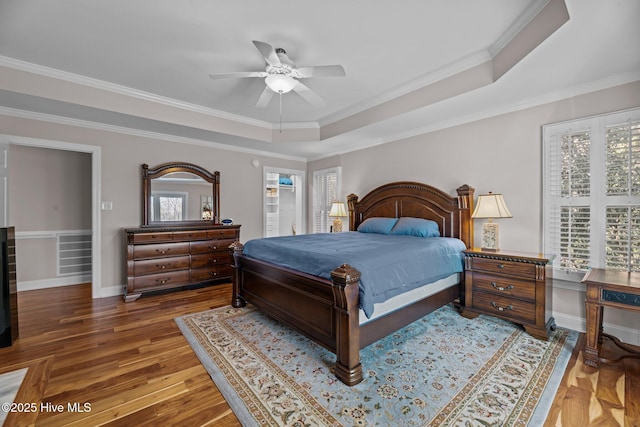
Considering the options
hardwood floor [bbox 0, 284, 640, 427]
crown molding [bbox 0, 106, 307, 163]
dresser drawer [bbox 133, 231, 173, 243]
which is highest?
crown molding [bbox 0, 106, 307, 163]

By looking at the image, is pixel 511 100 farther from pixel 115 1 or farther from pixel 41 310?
pixel 41 310

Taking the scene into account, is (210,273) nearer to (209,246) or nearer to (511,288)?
(209,246)

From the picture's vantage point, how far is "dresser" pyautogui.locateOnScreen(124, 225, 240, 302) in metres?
3.89

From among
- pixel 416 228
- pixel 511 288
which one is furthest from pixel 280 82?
pixel 511 288

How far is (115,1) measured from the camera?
2039 mm

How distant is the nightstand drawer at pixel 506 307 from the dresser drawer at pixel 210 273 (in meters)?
3.46

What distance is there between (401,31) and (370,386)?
2.88 meters

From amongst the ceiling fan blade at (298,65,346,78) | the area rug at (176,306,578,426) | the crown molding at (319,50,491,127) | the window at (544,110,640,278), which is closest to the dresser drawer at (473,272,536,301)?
the area rug at (176,306,578,426)

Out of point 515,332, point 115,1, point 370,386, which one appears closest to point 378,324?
point 370,386

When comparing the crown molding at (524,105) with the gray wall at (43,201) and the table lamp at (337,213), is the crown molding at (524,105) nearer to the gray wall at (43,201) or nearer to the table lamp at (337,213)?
the table lamp at (337,213)

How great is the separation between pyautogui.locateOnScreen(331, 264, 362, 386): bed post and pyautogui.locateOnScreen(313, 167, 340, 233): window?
376cm

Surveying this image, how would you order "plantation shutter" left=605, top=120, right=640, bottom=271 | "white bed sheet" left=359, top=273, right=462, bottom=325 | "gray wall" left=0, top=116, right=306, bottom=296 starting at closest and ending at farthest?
"white bed sheet" left=359, top=273, right=462, bottom=325
"plantation shutter" left=605, top=120, right=640, bottom=271
"gray wall" left=0, top=116, right=306, bottom=296

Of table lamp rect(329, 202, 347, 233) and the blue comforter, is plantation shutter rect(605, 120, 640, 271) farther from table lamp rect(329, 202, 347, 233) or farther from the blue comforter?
table lamp rect(329, 202, 347, 233)

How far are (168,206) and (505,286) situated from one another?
486 cm
